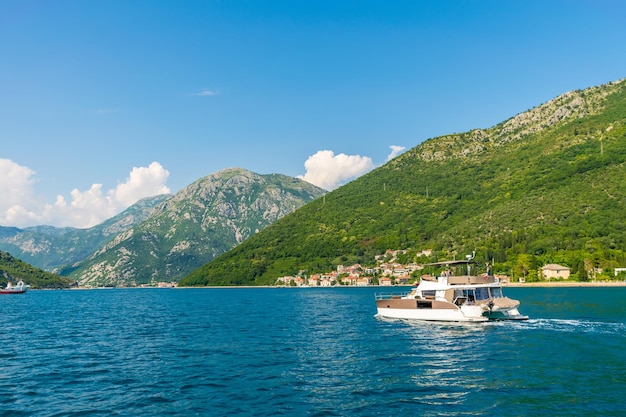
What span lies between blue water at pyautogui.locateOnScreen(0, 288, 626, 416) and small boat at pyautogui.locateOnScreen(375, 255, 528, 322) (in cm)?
277

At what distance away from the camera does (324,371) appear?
33.8 m

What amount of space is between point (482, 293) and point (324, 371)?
37163mm

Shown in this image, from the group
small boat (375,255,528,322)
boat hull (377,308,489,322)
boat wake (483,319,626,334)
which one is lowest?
boat wake (483,319,626,334)

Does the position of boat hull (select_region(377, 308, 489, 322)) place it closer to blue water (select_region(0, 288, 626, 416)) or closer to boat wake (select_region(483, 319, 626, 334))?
boat wake (select_region(483, 319, 626, 334))

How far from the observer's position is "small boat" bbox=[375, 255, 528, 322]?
62.1 metres

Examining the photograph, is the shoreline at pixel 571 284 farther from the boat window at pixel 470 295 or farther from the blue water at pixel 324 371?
the boat window at pixel 470 295

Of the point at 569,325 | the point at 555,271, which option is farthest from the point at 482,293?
the point at 555,271

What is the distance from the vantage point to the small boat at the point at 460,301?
62.1 metres

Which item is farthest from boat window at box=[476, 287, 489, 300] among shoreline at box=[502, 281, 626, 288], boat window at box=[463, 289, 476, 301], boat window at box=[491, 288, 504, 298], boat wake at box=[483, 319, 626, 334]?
shoreline at box=[502, 281, 626, 288]

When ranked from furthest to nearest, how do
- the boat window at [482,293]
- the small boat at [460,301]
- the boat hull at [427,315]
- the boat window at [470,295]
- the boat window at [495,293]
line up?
the boat window at [495,293] < the boat window at [482,293] < the boat window at [470,295] < the boat hull at [427,315] < the small boat at [460,301]

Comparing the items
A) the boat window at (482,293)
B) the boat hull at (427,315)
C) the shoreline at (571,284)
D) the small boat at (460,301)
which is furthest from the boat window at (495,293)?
the shoreline at (571,284)

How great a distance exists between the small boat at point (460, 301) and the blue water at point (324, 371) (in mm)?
2770

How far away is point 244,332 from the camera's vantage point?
189ft

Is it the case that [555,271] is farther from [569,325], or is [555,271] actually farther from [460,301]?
[569,325]
